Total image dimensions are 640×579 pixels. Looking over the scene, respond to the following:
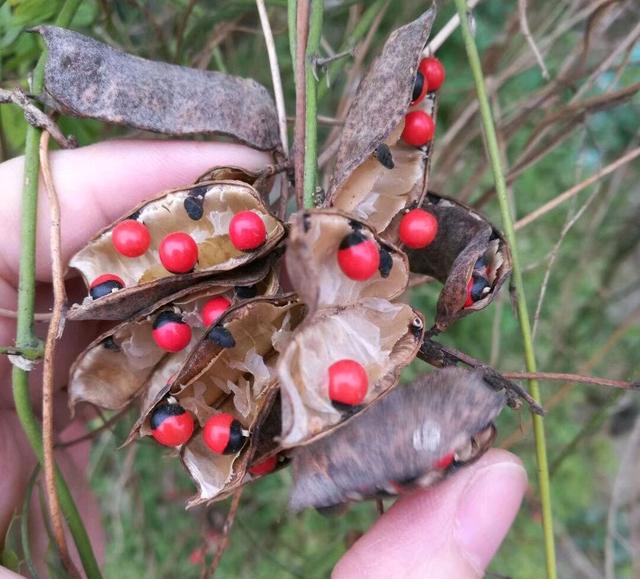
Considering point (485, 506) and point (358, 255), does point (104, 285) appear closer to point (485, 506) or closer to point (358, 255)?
point (358, 255)

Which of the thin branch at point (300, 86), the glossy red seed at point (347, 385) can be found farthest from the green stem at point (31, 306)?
the glossy red seed at point (347, 385)

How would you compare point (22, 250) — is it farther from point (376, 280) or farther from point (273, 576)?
point (273, 576)

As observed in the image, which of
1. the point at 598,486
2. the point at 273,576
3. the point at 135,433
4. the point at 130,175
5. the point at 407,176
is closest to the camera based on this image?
the point at 135,433

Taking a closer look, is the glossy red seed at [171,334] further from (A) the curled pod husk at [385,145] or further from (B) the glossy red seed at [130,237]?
A: (A) the curled pod husk at [385,145]

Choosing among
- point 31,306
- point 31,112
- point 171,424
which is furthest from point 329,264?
point 31,112

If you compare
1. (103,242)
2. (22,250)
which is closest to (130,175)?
(103,242)
